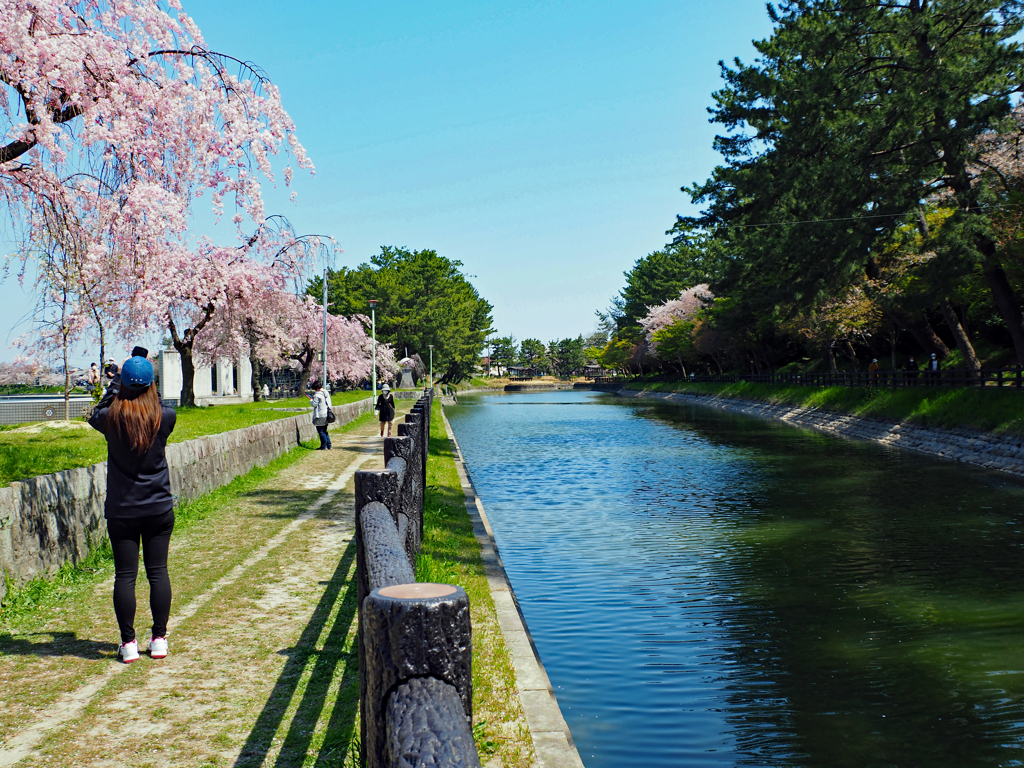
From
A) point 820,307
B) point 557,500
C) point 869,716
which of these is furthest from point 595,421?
point 869,716

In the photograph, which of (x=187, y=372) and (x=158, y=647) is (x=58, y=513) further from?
(x=187, y=372)

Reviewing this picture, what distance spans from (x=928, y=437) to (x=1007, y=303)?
492cm

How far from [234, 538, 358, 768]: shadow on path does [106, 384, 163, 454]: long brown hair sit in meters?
1.78

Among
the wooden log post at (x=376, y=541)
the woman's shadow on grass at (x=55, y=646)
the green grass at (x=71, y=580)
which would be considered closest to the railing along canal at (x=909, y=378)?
the green grass at (x=71, y=580)

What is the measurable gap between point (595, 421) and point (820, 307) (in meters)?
12.5

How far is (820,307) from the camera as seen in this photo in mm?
37938

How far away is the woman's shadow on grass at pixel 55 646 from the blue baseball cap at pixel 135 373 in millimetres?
1920

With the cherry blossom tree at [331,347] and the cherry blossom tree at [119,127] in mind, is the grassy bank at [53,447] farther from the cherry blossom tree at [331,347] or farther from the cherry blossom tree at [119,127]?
the cherry blossom tree at [331,347]

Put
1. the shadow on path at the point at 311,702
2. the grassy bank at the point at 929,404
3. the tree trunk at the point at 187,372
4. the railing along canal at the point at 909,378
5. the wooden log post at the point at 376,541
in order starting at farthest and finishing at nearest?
the tree trunk at the point at 187,372 < the railing along canal at the point at 909,378 < the grassy bank at the point at 929,404 < the shadow on path at the point at 311,702 < the wooden log post at the point at 376,541

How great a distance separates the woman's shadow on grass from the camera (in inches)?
221

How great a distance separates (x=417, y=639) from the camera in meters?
2.28

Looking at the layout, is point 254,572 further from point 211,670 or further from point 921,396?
point 921,396

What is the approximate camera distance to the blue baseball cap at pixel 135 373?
5285 mm

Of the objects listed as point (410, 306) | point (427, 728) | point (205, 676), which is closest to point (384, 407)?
point (205, 676)
